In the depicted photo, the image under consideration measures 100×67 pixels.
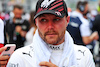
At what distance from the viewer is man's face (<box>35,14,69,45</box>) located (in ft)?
5.22

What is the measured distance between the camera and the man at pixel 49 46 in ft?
5.25

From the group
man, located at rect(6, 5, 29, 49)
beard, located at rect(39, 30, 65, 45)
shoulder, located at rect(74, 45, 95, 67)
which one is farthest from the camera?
man, located at rect(6, 5, 29, 49)

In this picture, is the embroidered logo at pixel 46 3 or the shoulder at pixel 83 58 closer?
the embroidered logo at pixel 46 3

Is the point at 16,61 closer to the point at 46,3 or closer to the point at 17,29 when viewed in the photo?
the point at 46,3

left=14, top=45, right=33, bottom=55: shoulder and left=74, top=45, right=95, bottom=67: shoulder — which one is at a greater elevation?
left=14, top=45, right=33, bottom=55: shoulder

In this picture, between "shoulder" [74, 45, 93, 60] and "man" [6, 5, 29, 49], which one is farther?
"man" [6, 5, 29, 49]

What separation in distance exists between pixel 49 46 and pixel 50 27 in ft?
0.74

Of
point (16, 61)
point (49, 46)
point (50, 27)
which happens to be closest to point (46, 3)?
point (50, 27)

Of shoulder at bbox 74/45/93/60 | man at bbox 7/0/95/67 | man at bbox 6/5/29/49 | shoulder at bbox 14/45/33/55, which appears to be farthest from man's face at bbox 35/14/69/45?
man at bbox 6/5/29/49

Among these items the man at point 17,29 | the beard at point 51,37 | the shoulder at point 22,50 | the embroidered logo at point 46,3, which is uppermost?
the embroidered logo at point 46,3

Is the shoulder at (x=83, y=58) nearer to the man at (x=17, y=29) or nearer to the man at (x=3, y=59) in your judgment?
the man at (x=3, y=59)

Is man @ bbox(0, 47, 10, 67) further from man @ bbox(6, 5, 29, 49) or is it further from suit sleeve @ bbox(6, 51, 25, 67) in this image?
man @ bbox(6, 5, 29, 49)

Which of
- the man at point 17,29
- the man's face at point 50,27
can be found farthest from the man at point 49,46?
the man at point 17,29

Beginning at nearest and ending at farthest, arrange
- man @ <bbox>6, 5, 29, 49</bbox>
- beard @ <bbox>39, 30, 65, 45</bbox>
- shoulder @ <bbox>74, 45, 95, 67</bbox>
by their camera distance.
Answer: beard @ <bbox>39, 30, 65, 45</bbox> < shoulder @ <bbox>74, 45, 95, 67</bbox> < man @ <bbox>6, 5, 29, 49</bbox>
